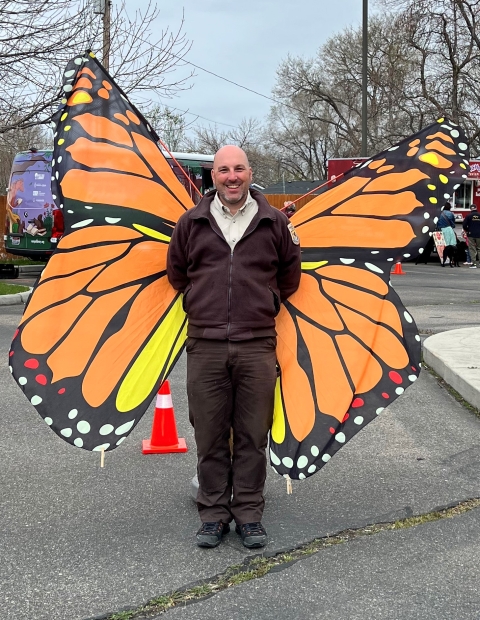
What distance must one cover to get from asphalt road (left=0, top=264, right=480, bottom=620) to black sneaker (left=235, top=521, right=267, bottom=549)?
55 mm

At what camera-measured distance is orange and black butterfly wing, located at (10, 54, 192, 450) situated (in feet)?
12.6

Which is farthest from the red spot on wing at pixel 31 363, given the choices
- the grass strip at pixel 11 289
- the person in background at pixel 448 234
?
the person in background at pixel 448 234

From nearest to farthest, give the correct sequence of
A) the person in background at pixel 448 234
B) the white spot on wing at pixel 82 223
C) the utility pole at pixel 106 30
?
the white spot on wing at pixel 82 223
the utility pole at pixel 106 30
the person in background at pixel 448 234

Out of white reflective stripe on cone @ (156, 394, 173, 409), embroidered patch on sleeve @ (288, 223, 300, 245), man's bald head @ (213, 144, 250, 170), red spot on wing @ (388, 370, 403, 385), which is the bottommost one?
white reflective stripe on cone @ (156, 394, 173, 409)

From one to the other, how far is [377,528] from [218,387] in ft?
3.69

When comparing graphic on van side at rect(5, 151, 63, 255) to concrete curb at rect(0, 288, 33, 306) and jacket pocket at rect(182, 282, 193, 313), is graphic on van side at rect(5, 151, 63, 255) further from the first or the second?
jacket pocket at rect(182, 282, 193, 313)

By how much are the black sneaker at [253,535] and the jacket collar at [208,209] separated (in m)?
1.49

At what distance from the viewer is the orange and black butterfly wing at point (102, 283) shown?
3.83 metres

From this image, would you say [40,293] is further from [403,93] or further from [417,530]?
[403,93]

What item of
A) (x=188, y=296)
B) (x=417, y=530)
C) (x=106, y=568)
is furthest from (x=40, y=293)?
(x=417, y=530)

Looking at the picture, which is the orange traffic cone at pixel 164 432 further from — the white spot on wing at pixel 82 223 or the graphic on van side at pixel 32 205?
the graphic on van side at pixel 32 205

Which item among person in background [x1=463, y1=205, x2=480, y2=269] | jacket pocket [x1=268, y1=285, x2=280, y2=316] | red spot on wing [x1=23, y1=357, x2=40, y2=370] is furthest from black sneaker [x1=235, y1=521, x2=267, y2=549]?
person in background [x1=463, y1=205, x2=480, y2=269]

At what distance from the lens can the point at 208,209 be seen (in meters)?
3.81

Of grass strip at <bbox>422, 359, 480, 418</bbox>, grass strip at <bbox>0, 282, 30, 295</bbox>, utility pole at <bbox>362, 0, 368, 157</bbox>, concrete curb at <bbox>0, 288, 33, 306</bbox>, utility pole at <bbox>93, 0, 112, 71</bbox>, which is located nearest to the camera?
grass strip at <bbox>422, 359, 480, 418</bbox>
